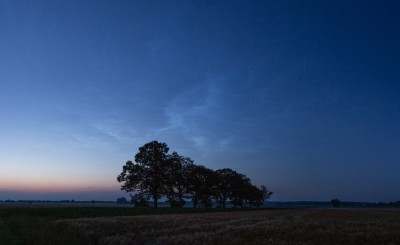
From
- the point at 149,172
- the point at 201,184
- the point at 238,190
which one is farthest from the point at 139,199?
the point at 238,190

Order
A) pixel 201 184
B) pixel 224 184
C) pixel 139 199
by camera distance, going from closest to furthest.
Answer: pixel 139 199 → pixel 201 184 → pixel 224 184

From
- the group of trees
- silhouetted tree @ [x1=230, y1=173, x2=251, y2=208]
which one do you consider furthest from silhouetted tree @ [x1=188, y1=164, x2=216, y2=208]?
silhouetted tree @ [x1=230, y1=173, x2=251, y2=208]

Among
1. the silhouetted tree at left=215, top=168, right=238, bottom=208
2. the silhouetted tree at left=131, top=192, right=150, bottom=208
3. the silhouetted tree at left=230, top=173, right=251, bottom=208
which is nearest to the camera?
the silhouetted tree at left=131, top=192, right=150, bottom=208

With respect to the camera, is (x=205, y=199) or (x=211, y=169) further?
(x=211, y=169)

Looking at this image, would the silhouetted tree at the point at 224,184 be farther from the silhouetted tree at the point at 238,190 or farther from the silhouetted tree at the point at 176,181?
the silhouetted tree at the point at 176,181

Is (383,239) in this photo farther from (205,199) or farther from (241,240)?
(205,199)

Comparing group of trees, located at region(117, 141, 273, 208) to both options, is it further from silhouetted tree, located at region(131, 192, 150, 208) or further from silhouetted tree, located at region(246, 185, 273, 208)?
silhouetted tree, located at region(246, 185, 273, 208)

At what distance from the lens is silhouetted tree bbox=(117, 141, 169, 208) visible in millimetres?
61438

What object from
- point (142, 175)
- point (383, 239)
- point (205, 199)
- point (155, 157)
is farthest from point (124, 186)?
point (383, 239)

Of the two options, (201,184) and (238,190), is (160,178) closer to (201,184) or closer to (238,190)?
(201,184)

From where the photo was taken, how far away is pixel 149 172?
6200 centimetres

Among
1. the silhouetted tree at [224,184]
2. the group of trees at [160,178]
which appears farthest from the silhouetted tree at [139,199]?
the silhouetted tree at [224,184]

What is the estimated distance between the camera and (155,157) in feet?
207

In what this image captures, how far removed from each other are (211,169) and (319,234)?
Answer: 3060 inches
